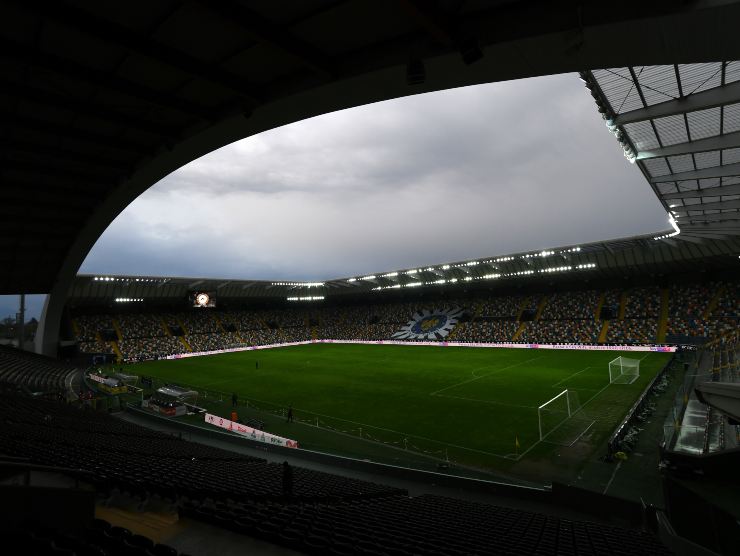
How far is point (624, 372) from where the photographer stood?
32.5 m

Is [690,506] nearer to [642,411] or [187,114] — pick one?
[642,411]

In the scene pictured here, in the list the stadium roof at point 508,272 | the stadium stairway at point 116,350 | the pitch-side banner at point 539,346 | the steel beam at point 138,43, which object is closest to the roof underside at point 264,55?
the steel beam at point 138,43

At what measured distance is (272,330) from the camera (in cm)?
7706

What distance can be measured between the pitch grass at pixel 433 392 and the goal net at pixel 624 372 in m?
0.90

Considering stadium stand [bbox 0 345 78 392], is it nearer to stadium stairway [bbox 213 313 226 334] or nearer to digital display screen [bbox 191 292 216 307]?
digital display screen [bbox 191 292 216 307]

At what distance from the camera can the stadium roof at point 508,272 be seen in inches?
1845

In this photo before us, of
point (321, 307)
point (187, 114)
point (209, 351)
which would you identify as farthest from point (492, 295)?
point (187, 114)

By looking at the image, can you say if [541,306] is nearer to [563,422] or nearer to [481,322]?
[481,322]

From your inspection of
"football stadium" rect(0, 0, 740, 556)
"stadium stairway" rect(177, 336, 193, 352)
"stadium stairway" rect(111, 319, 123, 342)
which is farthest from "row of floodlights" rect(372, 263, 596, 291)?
"stadium stairway" rect(111, 319, 123, 342)

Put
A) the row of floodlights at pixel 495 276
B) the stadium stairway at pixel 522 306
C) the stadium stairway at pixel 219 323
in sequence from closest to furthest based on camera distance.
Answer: the row of floodlights at pixel 495 276
the stadium stairway at pixel 522 306
the stadium stairway at pixel 219 323

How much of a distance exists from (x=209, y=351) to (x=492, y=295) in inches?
1785

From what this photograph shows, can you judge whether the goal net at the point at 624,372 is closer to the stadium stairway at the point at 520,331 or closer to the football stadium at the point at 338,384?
the football stadium at the point at 338,384

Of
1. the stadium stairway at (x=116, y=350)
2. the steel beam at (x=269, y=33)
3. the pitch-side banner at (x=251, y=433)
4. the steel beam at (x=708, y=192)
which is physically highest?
the steel beam at (x=708, y=192)

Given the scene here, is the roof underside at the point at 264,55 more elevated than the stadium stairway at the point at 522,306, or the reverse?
the roof underside at the point at 264,55
